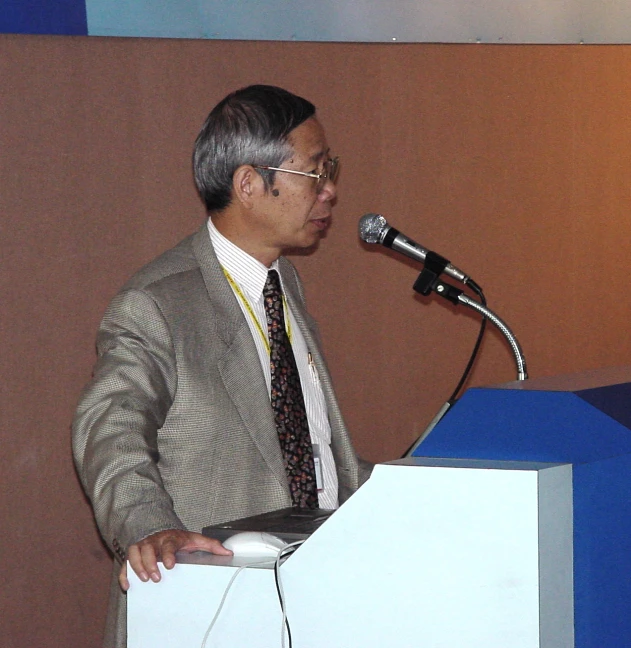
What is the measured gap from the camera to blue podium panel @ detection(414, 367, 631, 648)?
45.4 inches

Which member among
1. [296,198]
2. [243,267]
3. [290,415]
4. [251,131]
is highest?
[251,131]

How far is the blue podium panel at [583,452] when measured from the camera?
1.15m

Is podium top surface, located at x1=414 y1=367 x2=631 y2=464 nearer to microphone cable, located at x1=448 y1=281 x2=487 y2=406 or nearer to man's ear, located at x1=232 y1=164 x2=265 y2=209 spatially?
microphone cable, located at x1=448 y1=281 x2=487 y2=406

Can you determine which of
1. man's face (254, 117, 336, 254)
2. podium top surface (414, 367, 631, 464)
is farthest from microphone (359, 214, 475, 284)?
podium top surface (414, 367, 631, 464)

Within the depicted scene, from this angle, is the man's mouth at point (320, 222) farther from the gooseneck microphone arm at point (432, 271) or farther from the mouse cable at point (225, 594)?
the mouse cable at point (225, 594)

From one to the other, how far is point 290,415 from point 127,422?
0.43 metres

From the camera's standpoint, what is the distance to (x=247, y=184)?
2137 mm

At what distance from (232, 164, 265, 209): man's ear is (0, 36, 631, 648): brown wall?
0.71 metres

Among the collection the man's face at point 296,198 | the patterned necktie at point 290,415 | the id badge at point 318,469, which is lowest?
the id badge at point 318,469

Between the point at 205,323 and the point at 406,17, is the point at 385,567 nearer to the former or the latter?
the point at 205,323

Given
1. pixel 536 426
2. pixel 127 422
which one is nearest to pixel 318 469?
pixel 127 422

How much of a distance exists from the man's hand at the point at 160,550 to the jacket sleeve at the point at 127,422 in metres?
0.09

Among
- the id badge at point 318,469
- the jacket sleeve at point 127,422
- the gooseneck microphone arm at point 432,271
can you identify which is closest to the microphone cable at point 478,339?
the gooseneck microphone arm at point 432,271

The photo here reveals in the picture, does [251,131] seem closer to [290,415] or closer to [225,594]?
[290,415]
